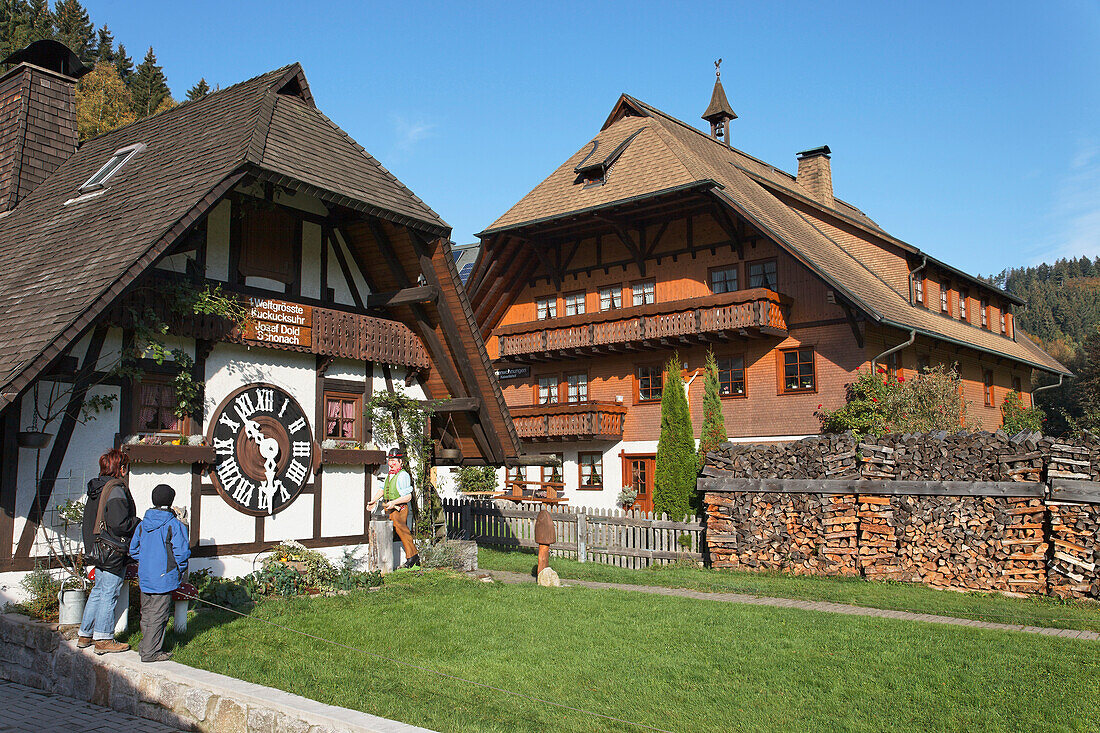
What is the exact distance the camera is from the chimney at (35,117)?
52.7 feet

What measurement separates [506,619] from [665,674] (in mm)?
2811

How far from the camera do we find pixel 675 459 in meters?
24.8

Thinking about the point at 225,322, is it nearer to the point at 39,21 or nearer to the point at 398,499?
the point at 398,499

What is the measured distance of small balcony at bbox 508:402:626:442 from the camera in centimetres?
2827

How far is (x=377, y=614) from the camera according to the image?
1060 cm

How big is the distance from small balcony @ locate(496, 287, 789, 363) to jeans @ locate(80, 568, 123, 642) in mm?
19404

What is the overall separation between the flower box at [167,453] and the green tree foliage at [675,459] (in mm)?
15030

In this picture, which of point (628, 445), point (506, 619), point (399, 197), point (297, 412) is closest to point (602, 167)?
point (628, 445)

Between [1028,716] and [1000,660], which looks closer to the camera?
[1028,716]

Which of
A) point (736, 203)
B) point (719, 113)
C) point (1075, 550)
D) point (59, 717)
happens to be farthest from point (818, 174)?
point (59, 717)

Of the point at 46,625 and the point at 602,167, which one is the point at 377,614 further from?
the point at 602,167

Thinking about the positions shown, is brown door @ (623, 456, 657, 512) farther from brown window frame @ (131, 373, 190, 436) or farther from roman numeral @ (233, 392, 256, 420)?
brown window frame @ (131, 373, 190, 436)

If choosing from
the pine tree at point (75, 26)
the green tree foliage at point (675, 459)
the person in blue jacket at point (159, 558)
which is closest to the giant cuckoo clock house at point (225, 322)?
the person in blue jacket at point (159, 558)

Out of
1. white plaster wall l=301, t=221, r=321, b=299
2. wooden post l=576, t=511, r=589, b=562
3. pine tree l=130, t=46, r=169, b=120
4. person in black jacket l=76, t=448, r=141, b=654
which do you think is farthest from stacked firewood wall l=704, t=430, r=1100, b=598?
pine tree l=130, t=46, r=169, b=120
